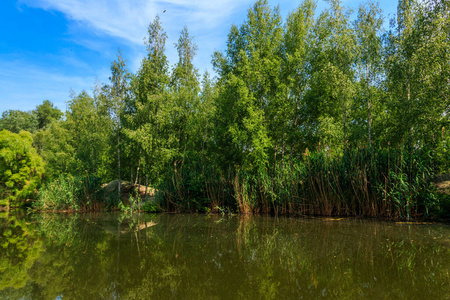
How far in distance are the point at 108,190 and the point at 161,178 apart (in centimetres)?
462

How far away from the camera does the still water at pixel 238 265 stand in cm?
352

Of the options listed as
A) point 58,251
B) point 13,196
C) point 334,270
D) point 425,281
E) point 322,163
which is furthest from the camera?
point 13,196

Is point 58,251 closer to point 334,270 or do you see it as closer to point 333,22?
point 334,270

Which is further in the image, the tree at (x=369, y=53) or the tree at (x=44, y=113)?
the tree at (x=44, y=113)

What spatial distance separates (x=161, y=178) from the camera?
15211 mm

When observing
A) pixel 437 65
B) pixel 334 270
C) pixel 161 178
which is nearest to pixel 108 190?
pixel 161 178

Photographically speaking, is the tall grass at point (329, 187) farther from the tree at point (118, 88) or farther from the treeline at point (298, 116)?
the tree at point (118, 88)

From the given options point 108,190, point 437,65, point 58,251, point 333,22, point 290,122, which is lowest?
point 58,251

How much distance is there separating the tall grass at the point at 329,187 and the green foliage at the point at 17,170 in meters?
17.3

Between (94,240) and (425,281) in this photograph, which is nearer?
(425,281)

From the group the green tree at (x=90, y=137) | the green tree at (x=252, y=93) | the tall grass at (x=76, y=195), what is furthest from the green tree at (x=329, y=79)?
the green tree at (x=90, y=137)

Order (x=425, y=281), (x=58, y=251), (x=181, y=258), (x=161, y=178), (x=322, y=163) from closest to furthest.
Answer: (x=425, y=281), (x=181, y=258), (x=58, y=251), (x=322, y=163), (x=161, y=178)

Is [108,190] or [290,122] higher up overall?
[290,122]

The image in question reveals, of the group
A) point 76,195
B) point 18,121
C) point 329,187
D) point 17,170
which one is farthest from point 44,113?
point 329,187
